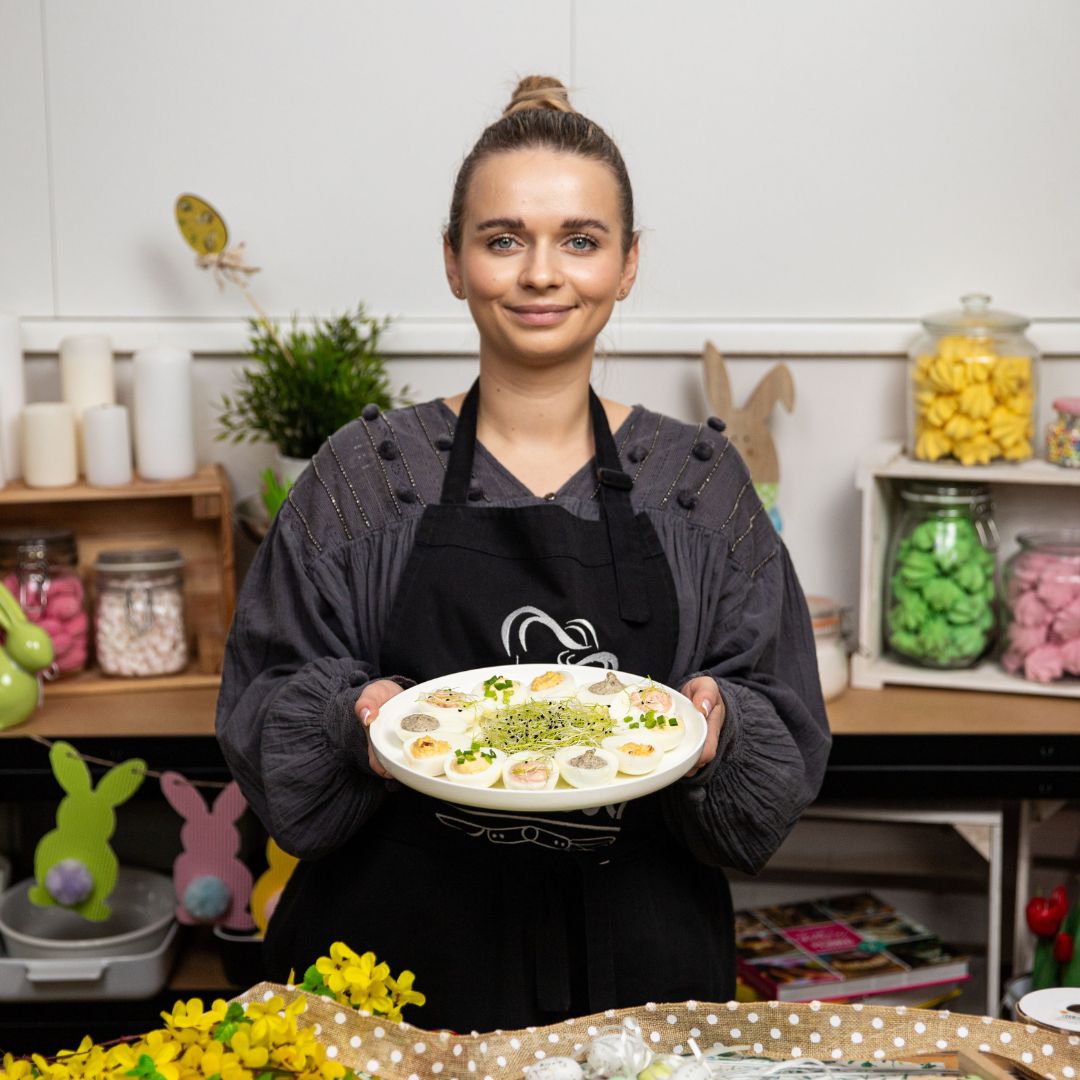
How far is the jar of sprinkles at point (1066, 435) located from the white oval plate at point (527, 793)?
118 centimetres

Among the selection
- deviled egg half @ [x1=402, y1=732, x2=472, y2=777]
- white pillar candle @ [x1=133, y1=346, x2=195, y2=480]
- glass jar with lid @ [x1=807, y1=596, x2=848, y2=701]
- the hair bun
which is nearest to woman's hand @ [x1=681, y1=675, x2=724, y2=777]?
deviled egg half @ [x1=402, y1=732, x2=472, y2=777]

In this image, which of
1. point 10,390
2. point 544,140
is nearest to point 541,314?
point 544,140

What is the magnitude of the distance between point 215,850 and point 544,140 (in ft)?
4.19

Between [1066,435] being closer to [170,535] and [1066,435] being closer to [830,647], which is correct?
[830,647]

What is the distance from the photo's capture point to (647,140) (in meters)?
2.49

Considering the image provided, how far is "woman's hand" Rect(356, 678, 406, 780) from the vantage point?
1.37m

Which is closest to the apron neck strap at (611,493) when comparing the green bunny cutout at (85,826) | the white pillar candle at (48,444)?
the green bunny cutout at (85,826)

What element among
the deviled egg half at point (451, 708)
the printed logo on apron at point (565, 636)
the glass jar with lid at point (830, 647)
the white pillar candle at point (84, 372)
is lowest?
the glass jar with lid at point (830, 647)

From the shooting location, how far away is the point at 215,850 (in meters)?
2.24

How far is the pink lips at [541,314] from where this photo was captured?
4.95ft

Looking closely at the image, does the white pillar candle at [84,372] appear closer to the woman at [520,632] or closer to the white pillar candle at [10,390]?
the white pillar candle at [10,390]

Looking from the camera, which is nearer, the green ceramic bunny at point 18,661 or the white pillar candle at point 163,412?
the green ceramic bunny at point 18,661

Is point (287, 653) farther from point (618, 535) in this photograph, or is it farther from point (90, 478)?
point (90, 478)

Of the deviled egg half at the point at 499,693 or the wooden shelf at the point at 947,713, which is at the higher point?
the deviled egg half at the point at 499,693
